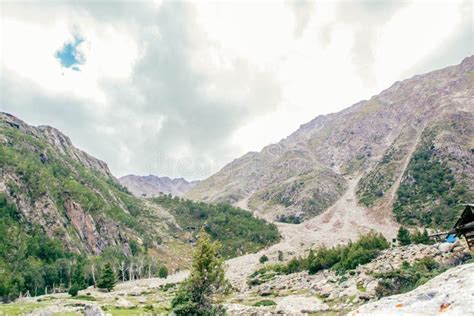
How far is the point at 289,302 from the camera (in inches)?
1332

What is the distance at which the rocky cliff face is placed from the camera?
110812 mm

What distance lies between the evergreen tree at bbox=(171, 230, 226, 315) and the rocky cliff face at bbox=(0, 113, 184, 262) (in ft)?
312

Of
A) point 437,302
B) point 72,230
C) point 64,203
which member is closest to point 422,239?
point 437,302

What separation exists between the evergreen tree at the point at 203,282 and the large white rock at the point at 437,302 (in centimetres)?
2034

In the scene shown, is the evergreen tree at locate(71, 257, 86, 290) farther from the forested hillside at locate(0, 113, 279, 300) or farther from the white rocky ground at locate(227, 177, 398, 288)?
the white rocky ground at locate(227, 177, 398, 288)

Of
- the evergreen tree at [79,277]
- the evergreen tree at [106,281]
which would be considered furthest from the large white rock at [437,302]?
the evergreen tree at [79,277]

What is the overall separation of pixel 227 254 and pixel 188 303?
12124 cm

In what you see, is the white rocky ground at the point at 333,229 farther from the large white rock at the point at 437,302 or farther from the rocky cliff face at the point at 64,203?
the large white rock at the point at 437,302

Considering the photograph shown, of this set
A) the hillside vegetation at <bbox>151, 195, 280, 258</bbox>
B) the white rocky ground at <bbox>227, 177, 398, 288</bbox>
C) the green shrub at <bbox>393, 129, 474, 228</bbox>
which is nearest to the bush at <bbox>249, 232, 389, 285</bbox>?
the white rocky ground at <bbox>227, 177, 398, 288</bbox>

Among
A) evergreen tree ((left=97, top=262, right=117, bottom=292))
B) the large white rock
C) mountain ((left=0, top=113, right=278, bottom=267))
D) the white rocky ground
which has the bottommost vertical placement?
the large white rock

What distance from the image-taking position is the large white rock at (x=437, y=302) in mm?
6426

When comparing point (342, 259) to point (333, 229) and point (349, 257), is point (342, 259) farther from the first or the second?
point (333, 229)

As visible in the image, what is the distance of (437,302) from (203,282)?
2215cm

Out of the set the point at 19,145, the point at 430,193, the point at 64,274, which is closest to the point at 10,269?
the point at 64,274
